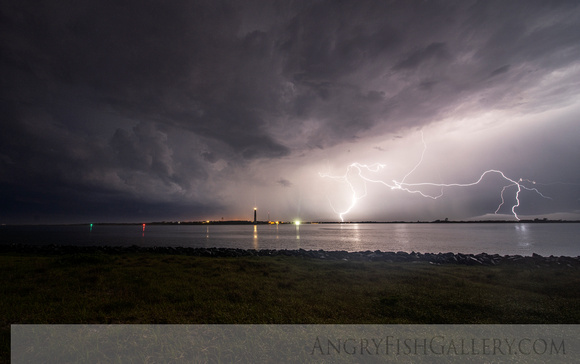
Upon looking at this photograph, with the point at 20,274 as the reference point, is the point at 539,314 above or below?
below

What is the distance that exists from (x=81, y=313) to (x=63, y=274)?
336 inches

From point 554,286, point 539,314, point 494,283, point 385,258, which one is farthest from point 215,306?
point 385,258

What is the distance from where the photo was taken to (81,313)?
8773 millimetres

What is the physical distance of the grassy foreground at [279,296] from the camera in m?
8.68

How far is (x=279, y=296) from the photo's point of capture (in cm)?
1116

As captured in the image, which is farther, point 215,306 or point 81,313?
point 215,306

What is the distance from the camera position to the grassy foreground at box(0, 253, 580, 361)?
28.5 ft
